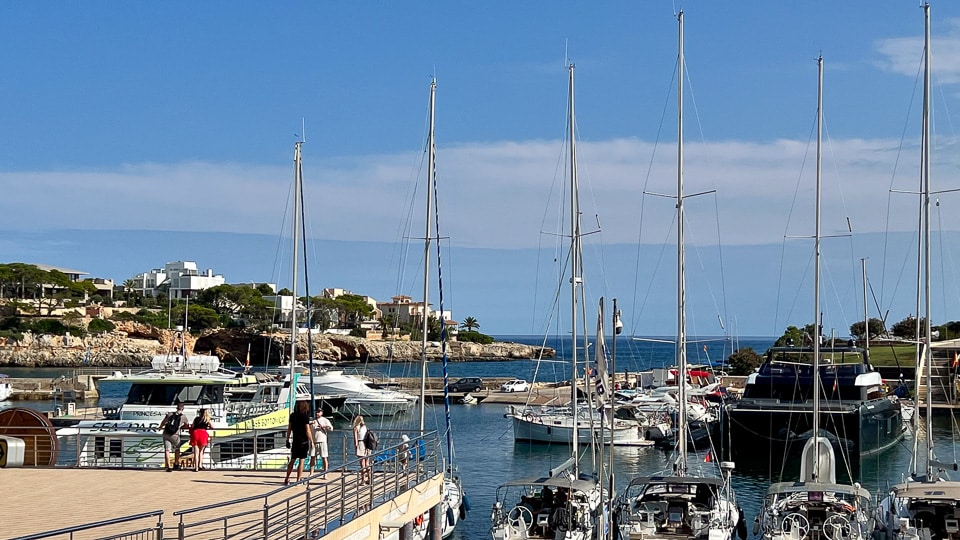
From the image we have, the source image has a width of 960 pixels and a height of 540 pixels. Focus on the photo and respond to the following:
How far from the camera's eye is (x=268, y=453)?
29.5 meters

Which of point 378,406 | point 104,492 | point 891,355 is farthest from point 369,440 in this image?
point 891,355

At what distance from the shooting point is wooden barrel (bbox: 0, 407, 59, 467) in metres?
25.5

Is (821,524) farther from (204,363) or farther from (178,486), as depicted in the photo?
(204,363)

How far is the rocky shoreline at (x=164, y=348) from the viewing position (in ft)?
518

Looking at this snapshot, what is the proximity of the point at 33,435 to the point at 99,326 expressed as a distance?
154m

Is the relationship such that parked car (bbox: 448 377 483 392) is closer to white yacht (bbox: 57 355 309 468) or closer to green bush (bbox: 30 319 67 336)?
white yacht (bbox: 57 355 309 468)

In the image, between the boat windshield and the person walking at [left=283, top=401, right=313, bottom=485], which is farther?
the boat windshield

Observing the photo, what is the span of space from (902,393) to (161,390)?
2072 inches

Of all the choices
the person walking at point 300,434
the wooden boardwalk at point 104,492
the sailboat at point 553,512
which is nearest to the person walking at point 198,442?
the wooden boardwalk at point 104,492

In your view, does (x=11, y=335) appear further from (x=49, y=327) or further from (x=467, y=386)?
(x=467, y=386)

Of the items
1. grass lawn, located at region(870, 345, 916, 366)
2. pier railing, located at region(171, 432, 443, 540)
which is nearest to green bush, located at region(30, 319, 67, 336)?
grass lawn, located at region(870, 345, 916, 366)

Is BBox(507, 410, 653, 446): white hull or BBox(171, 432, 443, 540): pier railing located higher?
BBox(171, 432, 443, 540): pier railing

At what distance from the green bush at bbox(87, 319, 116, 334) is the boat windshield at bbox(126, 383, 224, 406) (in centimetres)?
13665

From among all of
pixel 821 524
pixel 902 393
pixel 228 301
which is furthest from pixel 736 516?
pixel 228 301
